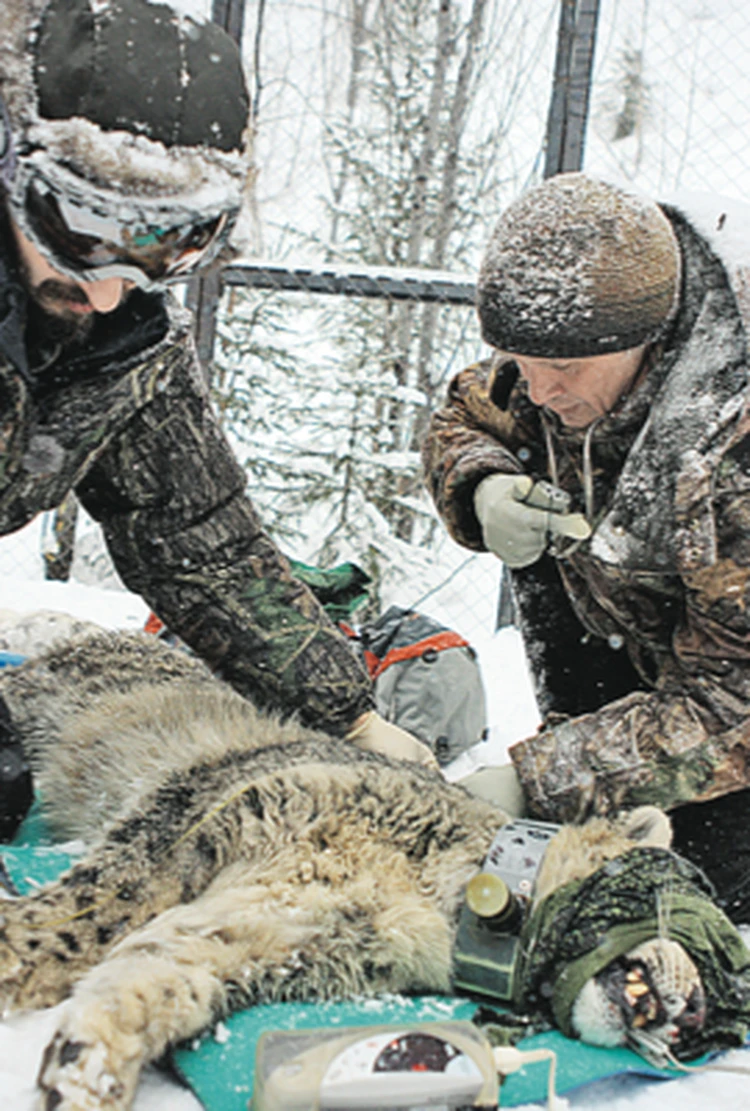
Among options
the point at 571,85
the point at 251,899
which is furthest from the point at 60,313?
the point at 571,85

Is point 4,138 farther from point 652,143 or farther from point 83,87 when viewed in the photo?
point 652,143

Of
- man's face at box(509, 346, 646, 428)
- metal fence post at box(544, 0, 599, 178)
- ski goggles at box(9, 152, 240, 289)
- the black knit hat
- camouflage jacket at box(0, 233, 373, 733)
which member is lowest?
camouflage jacket at box(0, 233, 373, 733)

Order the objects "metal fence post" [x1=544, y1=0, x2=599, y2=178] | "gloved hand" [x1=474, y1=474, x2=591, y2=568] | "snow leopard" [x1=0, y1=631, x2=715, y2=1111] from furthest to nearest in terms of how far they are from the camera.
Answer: "metal fence post" [x1=544, y1=0, x2=599, y2=178] → "gloved hand" [x1=474, y1=474, x2=591, y2=568] → "snow leopard" [x1=0, y1=631, x2=715, y2=1111]

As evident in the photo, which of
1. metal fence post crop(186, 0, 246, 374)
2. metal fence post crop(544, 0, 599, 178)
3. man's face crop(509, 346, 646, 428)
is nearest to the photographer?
man's face crop(509, 346, 646, 428)

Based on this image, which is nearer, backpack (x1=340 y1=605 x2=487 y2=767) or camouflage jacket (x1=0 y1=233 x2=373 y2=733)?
camouflage jacket (x1=0 y1=233 x2=373 y2=733)

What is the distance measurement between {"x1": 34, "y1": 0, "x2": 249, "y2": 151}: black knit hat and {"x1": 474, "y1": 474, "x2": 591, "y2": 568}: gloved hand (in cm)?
133

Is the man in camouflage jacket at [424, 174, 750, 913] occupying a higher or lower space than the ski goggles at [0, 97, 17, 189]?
lower

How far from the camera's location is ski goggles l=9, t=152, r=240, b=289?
1655mm

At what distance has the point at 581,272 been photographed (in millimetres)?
2111

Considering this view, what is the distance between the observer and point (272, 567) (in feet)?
8.61

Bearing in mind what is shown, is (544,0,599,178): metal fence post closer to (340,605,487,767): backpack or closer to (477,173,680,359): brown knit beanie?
(340,605,487,767): backpack

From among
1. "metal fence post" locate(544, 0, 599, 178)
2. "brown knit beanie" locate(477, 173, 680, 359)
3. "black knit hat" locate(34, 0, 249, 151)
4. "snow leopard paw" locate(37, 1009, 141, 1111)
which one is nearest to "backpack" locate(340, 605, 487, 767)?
"brown knit beanie" locate(477, 173, 680, 359)

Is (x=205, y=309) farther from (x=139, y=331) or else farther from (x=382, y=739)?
(x=382, y=739)

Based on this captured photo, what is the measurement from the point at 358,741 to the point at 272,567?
0.58m
